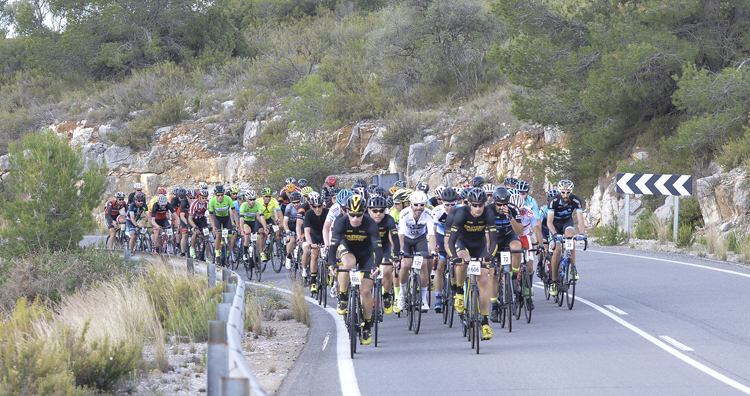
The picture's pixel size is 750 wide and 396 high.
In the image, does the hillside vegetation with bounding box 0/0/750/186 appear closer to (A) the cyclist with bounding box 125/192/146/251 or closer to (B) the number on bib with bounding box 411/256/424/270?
(A) the cyclist with bounding box 125/192/146/251

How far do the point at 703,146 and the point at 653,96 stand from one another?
9.64ft

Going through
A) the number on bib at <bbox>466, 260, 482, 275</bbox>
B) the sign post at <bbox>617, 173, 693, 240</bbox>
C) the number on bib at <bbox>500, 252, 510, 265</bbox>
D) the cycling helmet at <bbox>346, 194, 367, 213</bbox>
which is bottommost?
the number on bib at <bbox>466, 260, 482, 275</bbox>

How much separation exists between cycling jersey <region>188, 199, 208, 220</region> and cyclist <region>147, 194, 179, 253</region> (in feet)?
5.21

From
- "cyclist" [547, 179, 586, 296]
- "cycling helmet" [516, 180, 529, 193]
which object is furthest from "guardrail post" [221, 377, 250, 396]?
"cyclist" [547, 179, 586, 296]

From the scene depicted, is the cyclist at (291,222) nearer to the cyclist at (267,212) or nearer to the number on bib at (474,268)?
the cyclist at (267,212)

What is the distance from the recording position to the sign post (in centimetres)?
1969

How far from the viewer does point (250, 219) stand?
17.9 metres

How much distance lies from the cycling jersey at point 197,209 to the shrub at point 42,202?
2.46 m

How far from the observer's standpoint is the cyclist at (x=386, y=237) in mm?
9641

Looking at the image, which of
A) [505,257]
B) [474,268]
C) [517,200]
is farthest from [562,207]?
[474,268]

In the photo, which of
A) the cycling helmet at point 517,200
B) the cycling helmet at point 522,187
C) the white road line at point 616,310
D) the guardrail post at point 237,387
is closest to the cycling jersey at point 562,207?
the cycling helmet at point 522,187

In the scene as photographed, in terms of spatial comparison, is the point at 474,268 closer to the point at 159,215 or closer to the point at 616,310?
the point at 616,310

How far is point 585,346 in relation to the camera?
893 cm

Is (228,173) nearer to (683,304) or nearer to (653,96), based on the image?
(653,96)
